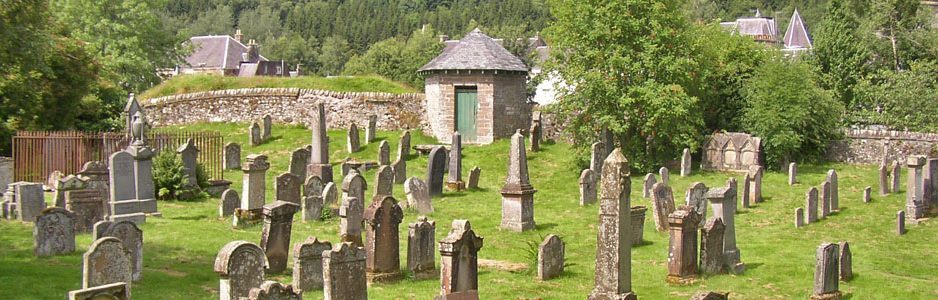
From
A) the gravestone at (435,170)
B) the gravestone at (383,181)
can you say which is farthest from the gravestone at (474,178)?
the gravestone at (383,181)

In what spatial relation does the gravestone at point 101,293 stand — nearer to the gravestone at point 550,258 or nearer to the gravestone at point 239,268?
the gravestone at point 239,268

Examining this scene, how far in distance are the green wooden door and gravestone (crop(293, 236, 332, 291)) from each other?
2211 cm

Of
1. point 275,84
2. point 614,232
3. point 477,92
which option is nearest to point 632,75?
point 477,92

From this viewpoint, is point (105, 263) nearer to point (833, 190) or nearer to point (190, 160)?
point (190, 160)

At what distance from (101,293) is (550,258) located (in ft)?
27.1

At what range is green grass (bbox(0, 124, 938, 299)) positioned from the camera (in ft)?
44.8

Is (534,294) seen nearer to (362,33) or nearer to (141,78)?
(141,78)

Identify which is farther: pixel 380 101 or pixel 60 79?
pixel 380 101

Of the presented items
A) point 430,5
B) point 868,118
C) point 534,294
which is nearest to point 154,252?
point 534,294

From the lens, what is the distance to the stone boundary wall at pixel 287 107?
3681 cm

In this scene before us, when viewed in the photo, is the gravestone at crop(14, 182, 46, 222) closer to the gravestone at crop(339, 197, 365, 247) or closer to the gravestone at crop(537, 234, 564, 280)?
the gravestone at crop(339, 197, 365, 247)

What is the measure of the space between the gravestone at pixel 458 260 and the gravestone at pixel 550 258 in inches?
105

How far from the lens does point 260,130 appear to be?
114ft

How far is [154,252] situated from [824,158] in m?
24.3
